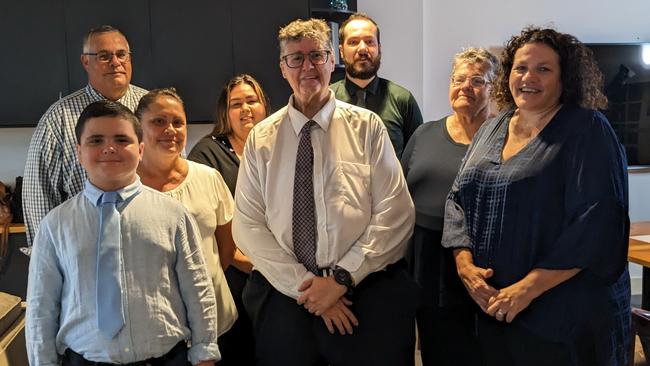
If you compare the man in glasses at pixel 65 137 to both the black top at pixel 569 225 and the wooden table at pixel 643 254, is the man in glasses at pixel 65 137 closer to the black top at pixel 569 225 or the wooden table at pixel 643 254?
the black top at pixel 569 225

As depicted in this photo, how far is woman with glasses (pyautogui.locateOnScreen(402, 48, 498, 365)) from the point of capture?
6.24 ft

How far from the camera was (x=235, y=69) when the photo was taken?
3.47m

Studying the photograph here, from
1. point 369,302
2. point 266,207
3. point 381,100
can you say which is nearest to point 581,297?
point 369,302

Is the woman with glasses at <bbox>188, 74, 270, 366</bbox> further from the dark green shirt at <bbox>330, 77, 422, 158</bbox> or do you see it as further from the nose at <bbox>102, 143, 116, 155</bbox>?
the nose at <bbox>102, 143, 116, 155</bbox>

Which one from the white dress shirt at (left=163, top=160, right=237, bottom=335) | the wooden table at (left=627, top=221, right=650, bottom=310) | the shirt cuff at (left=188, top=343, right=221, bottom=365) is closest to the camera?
the shirt cuff at (left=188, top=343, right=221, bottom=365)

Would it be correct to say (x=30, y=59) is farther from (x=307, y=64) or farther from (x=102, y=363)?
(x=102, y=363)

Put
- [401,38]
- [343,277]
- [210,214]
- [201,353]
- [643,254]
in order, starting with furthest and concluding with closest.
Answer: [401,38] < [643,254] < [210,214] < [343,277] < [201,353]

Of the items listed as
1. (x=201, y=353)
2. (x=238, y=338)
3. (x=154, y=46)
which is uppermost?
(x=154, y=46)

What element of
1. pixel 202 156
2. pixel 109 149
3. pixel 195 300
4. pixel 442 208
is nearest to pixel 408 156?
pixel 442 208

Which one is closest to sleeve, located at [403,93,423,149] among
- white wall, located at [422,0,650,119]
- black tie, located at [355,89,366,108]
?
black tie, located at [355,89,366,108]

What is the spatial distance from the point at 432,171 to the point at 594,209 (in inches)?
25.7

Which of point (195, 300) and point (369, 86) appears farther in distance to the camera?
point (369, 86)

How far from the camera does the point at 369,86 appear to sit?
2.55 m

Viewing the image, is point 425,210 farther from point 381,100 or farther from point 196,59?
point 196,59
